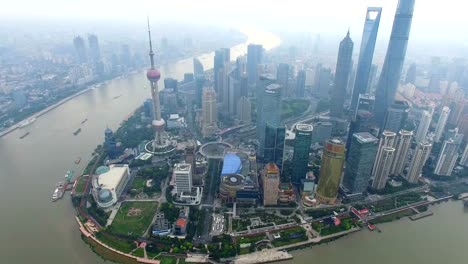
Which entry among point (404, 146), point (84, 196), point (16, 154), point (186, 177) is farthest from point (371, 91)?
point (16, 154)

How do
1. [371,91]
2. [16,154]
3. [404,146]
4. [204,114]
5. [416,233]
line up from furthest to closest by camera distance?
[371,91] → [204,114] → [16,154] → [404,146] → [416,233]

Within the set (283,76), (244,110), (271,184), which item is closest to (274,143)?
(271,184)

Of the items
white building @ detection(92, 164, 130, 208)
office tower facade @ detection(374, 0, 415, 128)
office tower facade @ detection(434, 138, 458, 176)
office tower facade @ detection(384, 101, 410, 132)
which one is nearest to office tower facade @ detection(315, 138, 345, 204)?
office tower facade @ detection(434, 138, 458, 176)

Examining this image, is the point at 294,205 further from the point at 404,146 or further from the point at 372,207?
the point at 404,146

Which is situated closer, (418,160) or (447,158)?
(418,160)

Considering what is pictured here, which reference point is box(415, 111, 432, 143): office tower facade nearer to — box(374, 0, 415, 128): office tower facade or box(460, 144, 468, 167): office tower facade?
box(374, 0, 415, 128): office tower facade

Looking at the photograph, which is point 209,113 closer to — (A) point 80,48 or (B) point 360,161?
(B) point 360,161
